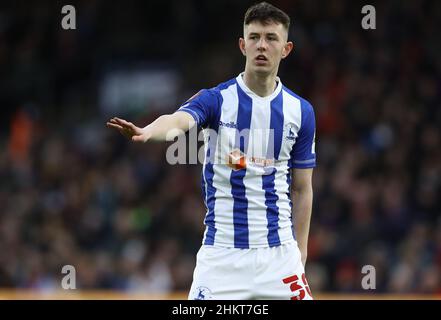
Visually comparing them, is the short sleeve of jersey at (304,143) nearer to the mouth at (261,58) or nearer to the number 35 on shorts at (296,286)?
the mouth at (261,58)

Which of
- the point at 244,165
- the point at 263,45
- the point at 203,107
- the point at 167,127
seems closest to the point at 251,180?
the point at 244,165

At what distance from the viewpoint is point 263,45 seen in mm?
5359

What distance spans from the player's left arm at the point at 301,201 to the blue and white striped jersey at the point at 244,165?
0.64ft

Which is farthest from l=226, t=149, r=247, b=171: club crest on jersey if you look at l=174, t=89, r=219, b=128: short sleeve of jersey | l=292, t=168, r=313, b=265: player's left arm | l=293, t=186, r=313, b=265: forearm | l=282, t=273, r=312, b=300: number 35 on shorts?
l=282, t=273, r=312, b=300: number 35 on shorts

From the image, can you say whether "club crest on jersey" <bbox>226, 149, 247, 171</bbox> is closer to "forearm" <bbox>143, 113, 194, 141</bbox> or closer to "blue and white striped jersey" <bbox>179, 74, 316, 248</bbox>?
"blue and white striped jersey" <bbox>179, 74, 316, 248</bbox>

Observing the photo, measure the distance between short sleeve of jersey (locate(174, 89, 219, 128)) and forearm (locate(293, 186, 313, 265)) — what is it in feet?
2.35

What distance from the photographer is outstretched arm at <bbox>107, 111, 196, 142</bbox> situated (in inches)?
184

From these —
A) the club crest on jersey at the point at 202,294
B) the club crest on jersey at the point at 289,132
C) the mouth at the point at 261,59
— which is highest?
the mouth at the point at 261,59

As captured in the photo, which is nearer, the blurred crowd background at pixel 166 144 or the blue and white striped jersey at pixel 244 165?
the blue and white striped jersey at pixel 244 165

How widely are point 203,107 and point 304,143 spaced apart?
64 cm

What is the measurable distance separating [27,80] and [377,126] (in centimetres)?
536

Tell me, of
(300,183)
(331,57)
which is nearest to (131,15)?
(331,57)

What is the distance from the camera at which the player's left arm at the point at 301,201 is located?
5695mm

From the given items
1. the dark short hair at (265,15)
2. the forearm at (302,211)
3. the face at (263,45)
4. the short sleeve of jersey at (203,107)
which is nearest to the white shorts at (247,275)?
the forearm at (302,211)
